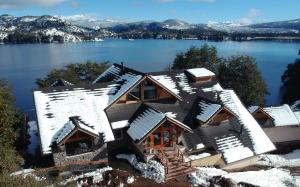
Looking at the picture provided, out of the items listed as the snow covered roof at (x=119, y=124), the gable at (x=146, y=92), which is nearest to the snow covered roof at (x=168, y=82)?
the gable at (x=146, y=92)

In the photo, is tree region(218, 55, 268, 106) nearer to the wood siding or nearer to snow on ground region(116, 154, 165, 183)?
the wood siding

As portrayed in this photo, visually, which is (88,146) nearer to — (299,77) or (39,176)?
(39,176)

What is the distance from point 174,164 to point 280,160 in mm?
12065

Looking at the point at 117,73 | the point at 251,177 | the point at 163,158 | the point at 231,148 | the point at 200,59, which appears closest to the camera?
the point at 251,177

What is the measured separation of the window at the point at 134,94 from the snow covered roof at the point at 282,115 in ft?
52.0

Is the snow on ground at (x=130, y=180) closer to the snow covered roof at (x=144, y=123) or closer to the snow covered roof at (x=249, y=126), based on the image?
the snow covered roof at (x=144, y=123)

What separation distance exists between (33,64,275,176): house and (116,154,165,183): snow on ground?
62 centimetres

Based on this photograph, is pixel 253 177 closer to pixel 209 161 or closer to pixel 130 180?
pixel 209 161

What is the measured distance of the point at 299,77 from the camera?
61.8m

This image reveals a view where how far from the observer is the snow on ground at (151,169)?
26.0 metres

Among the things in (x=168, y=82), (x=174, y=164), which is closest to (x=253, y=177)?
(x=174, y=164)

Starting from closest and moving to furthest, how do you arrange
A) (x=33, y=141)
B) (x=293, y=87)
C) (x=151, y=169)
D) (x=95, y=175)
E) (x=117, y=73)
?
(x=95, y=175)
(x=151, y=169)
(x=117, y=73)
(x=33, y=141)
(x=293, y=87)

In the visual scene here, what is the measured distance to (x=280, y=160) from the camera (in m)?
34.0

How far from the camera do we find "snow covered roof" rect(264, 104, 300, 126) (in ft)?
128
